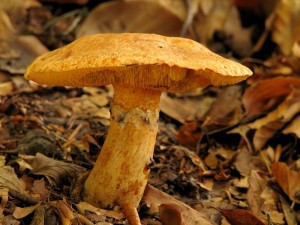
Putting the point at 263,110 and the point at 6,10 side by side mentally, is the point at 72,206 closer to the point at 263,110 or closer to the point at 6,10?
the point at 263,110

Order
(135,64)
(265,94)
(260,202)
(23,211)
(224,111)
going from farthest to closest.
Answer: (224,111) → (265,94) → (260,202) → (23,211) → (135,64)

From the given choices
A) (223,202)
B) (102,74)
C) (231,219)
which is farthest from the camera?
(223,202)

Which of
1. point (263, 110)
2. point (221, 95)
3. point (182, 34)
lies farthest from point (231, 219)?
point (182, 34)

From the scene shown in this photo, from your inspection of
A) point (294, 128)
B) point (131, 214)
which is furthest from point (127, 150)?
point (294, 128)

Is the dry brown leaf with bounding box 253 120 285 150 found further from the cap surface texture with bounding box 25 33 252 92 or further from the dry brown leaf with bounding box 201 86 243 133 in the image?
the cap surface texture with bounding box 25 33 252 92

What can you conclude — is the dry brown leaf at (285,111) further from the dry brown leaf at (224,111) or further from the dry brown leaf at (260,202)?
the dry brown leaf at (260,202)

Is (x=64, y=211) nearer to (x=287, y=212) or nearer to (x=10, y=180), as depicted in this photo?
(x=10, y=180)
